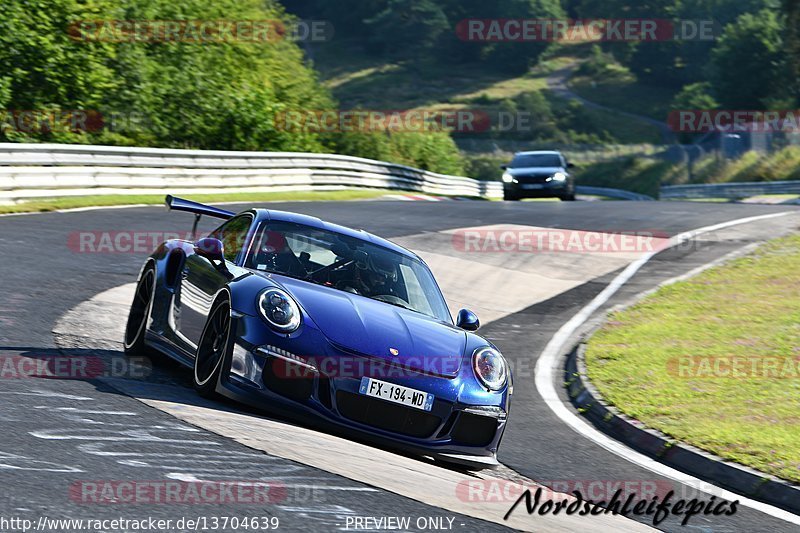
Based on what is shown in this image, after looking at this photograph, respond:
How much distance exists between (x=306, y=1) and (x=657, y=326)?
137 meters

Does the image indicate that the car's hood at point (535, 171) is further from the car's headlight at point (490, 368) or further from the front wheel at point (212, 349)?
the front wheel at point (212, 349)

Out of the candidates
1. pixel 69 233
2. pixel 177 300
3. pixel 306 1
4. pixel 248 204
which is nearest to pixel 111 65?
pixel 248 204

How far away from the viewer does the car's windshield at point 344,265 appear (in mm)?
7583

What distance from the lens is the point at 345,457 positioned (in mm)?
5797

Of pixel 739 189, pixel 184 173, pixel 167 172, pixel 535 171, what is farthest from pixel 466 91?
pixel 167 172

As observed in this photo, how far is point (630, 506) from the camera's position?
6.36 m

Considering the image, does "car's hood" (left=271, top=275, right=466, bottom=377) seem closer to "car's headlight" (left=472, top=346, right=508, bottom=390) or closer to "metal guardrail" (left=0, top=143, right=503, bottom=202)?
"car's headlight" (left=472, top=346, right=508, bottom=390)

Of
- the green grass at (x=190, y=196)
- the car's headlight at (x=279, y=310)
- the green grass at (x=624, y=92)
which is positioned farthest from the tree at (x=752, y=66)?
the car's headlight at (x=279, y=310)

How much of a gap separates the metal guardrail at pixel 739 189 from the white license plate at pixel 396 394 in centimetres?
3103

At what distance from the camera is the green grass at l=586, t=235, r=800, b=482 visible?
26.6 ft

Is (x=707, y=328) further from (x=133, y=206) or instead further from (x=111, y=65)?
(x=111, y=65)

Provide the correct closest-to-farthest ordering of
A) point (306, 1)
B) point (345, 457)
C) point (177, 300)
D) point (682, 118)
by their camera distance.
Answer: point (345, 457), point (177, 300), point (682, 118), point (306, 1)

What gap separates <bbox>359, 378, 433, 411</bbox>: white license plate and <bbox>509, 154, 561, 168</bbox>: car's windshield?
2562 centimetres

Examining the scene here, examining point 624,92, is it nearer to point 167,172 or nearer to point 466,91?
point 466,91
